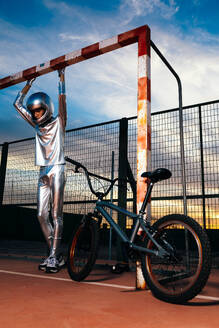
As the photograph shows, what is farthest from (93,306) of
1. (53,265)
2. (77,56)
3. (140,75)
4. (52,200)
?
(77,56)

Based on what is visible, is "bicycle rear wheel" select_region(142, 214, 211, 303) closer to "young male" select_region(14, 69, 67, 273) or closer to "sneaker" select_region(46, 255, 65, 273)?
"sneaker" select_region(46, 255, 65, 273)

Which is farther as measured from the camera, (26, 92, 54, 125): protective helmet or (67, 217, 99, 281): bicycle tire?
(26, 92, 54, 125): protective helmet

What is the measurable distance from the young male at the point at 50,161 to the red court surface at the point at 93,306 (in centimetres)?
79

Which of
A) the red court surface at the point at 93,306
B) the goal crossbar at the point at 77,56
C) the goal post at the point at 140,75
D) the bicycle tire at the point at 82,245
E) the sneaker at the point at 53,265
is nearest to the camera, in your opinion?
the red court surface at the point at 93,306

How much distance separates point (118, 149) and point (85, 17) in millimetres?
2175

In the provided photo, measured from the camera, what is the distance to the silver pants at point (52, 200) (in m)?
3.67

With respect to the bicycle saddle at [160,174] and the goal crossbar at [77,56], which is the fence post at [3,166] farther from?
the bicycle saddle at [160,174]

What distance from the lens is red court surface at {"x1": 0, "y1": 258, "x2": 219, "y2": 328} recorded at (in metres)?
1.69

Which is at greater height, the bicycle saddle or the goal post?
the goal post

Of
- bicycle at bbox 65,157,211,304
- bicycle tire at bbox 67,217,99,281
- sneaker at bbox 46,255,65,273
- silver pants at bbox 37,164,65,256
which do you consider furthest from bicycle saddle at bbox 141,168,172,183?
sneaker at bbox 46,255,65,273

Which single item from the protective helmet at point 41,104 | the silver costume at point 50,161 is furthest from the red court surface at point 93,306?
the protective helmet at point 41,104

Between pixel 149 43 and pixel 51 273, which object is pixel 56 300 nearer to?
pixel 51 273

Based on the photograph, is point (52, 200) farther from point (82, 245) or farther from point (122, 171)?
point (122, 171)

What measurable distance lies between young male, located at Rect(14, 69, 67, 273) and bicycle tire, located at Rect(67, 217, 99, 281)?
0.48 meters
